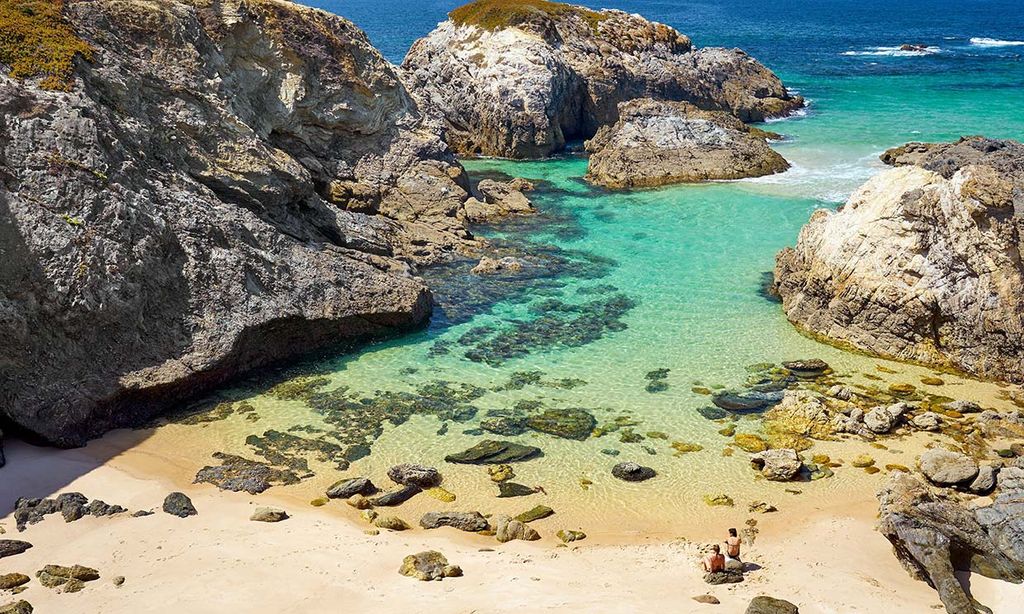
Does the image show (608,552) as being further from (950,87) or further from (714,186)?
(950,87)

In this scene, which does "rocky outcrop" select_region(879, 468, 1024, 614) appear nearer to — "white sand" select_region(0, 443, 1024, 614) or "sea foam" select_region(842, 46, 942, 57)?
"white sand" select_region(0, 443, 1024, 614)

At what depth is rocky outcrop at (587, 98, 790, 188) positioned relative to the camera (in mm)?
49750

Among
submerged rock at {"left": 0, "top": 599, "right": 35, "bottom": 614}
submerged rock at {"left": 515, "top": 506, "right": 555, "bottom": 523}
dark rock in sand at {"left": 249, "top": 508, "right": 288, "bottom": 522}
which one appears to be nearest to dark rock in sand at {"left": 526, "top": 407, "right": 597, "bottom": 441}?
submerged rock at {"left": 515, "top": 506, "right": 555, "bottom": 523}

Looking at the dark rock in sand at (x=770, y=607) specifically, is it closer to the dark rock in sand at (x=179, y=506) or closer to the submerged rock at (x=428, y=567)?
the submerged rock at (x=428, y=567)

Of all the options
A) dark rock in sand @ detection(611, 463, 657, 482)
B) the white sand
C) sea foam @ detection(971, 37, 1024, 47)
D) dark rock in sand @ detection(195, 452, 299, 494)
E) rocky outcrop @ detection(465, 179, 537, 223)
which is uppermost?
sea foam @ detection(971, 37, 1024, 47)

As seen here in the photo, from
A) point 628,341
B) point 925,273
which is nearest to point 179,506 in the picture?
point 628,341

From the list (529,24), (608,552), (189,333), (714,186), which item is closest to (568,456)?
(608,552)

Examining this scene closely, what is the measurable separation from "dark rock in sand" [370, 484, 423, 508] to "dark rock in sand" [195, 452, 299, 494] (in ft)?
7.11

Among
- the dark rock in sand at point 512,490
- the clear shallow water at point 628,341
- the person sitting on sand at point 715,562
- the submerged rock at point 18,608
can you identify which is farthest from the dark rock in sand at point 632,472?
the submerged rock at point 18,608

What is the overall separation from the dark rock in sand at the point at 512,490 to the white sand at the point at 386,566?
1.76m

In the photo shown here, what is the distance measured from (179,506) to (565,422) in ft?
30.6

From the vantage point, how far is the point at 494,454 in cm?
2138

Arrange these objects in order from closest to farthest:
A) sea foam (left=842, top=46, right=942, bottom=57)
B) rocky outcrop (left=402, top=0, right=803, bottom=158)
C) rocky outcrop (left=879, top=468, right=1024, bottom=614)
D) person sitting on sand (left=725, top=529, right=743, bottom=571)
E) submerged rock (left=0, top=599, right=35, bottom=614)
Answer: submerged rock (left=0, top=599, right=35, bottom=614) < rocky outcrop (left=879, top=468, right=1024, bottom=614) < person sitting on sand (left=725, top=529, right=743, bottom=571) < rocky outcrop (left=402, top=0, right=803, bottom=158) < sea foam (left=842, top=46, right=942, bottom=57)

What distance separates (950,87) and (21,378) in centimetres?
8124
